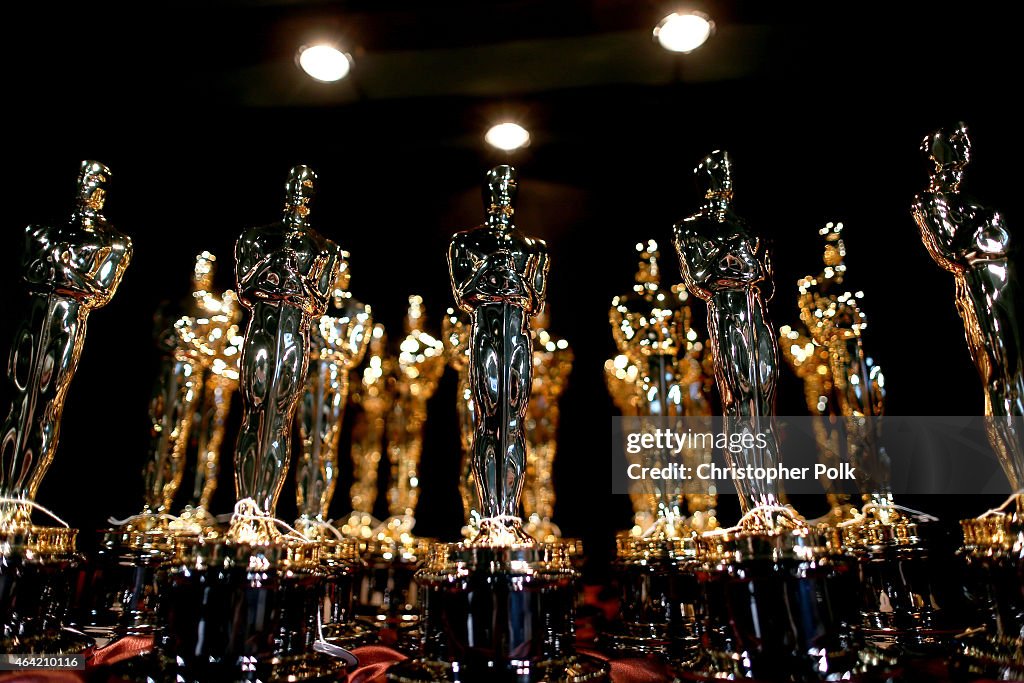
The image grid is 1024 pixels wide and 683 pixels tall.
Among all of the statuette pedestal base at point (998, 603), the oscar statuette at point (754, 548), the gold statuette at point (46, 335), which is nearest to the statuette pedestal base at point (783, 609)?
the oscar statuette at point (754, 548)

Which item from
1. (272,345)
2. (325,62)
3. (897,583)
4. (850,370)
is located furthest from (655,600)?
(325,62)

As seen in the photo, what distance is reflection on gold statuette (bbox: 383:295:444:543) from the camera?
266cm

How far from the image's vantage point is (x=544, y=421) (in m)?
2.85

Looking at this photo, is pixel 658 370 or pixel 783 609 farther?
pixel 658 370

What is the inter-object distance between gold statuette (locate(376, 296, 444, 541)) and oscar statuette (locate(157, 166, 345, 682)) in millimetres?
1176

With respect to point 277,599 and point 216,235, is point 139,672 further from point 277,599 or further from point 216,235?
point 216,235

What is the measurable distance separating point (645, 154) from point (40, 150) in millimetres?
2163

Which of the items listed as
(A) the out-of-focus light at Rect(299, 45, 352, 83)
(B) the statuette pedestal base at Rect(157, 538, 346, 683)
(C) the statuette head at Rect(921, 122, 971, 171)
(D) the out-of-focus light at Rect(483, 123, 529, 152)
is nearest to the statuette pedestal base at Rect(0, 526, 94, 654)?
(B) the statuette pedestal base at Rect(157, 538, 346, 683)

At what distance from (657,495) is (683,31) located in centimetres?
143

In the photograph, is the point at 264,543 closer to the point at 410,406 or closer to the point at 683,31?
the point at 410,406

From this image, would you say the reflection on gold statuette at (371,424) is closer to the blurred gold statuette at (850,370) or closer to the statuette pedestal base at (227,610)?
the statuette pedestal base at (227,610)

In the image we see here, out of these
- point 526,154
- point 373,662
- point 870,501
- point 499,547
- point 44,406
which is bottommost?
point 373,662

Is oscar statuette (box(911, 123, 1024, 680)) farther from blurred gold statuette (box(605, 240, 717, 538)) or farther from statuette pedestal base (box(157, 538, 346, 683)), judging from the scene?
statuette pedestal base (box(157, 538, 346, 683))

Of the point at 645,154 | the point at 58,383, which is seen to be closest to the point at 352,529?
the point at 58,383
